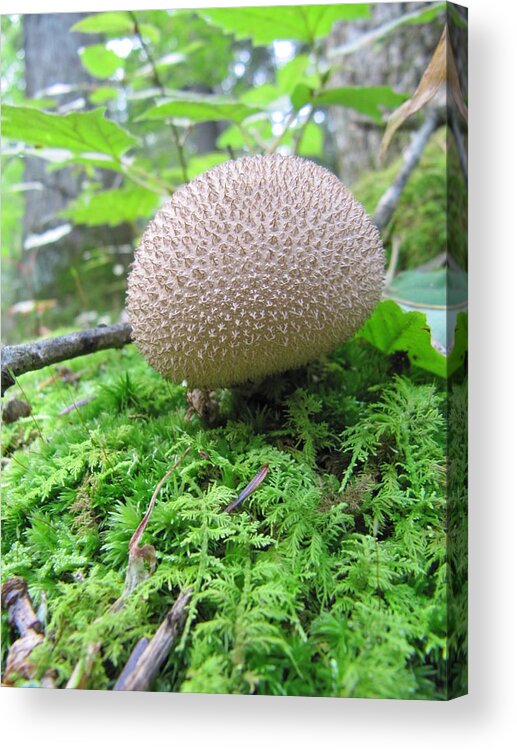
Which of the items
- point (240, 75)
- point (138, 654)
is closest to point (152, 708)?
point (138, 654)

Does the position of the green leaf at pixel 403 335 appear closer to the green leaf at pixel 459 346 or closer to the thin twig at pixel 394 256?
the green leaf at pixel 459 346

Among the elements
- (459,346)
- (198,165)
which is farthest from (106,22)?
(459,346)

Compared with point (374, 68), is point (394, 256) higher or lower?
lower

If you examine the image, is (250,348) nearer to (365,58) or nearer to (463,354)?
(463,354)

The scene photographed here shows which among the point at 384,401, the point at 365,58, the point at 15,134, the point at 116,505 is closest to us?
the point at 116,505

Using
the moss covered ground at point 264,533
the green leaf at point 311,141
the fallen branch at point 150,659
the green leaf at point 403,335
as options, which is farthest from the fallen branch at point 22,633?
the green leaf at point 311,141

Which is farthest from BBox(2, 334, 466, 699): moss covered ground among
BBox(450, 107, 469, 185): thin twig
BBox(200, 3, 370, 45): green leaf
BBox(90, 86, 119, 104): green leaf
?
BBox(90, 86, 119, 104): green leaf

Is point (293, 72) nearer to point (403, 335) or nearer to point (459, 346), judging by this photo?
point (403, 335)
